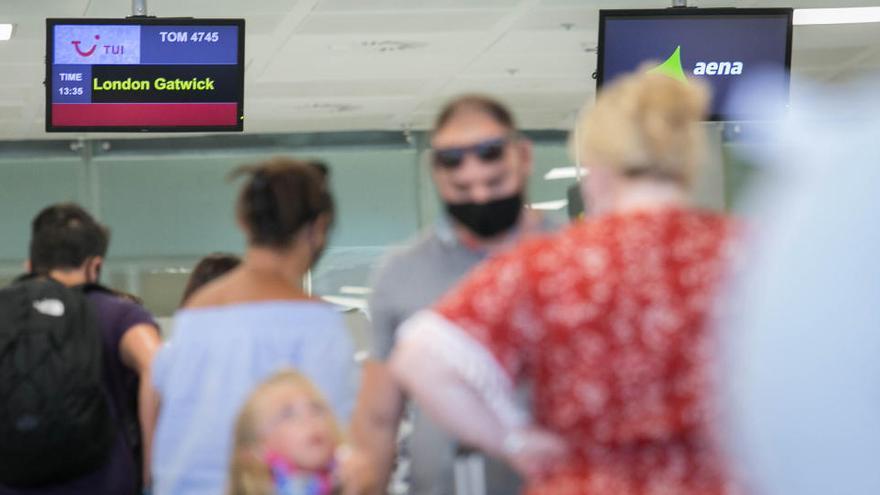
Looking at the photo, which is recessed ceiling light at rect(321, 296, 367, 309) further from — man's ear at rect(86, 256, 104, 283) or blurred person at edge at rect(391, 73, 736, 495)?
blurred person at edge at rect(391, 73, 736, 495)

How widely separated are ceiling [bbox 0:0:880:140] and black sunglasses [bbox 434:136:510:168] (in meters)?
5.89

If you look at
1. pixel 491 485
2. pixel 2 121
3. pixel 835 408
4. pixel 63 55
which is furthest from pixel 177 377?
pixel 2 121

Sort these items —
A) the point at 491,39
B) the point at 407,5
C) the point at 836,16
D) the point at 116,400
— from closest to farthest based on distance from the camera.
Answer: the point at 116,400 → the point at 407,5 → the point at 836,16 → the point at 491,39

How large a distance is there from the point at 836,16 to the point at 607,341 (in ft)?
26.8

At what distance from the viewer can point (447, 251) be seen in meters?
3.30

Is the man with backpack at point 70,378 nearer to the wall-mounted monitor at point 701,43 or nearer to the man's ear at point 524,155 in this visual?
the man's ear at point 524,155

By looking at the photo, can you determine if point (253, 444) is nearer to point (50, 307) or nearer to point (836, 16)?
point (50, 307)

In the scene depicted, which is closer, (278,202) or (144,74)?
(278,202)

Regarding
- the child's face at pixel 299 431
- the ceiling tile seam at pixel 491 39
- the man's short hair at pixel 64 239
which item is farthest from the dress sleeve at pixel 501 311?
the ceiling tile seam at pixel 491 39

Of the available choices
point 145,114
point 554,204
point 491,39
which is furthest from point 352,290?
point 145,114

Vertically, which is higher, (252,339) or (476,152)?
(476,152)

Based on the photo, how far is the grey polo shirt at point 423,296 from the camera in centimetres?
325

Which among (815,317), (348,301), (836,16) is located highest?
(836,16)

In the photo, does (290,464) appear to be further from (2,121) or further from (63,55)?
(2,121)
